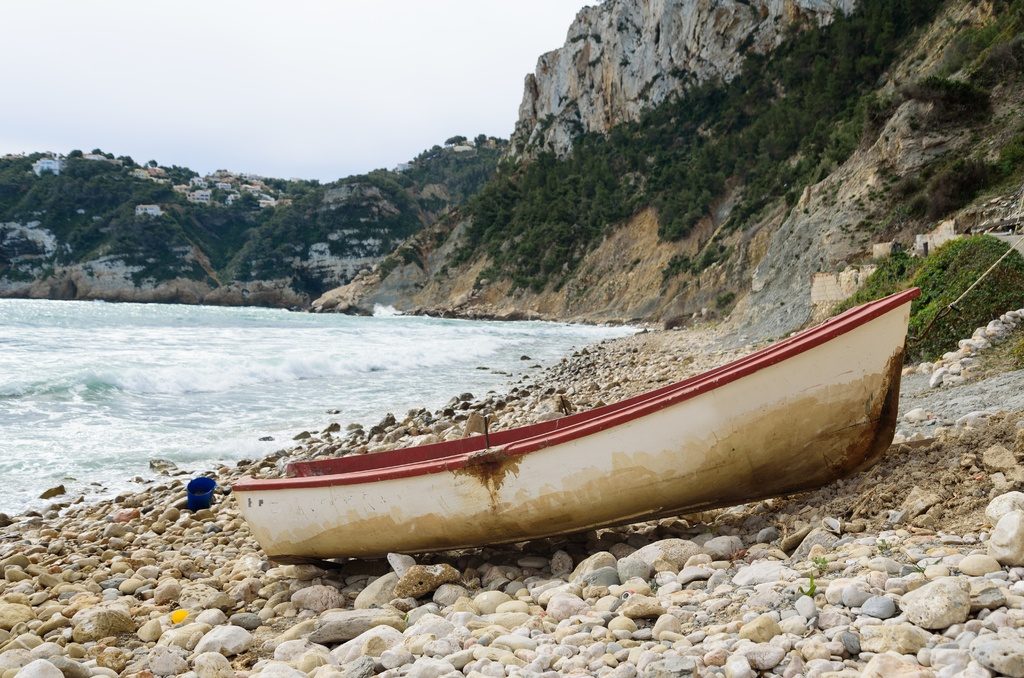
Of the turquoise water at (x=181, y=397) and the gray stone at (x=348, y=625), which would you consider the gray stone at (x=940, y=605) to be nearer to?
the gray stone at (x=348, y=625)

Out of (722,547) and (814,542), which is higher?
(814,542)

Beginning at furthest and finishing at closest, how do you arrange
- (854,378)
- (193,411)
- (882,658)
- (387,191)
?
(387,191)
(193,411)
(854,378)
(882,658)

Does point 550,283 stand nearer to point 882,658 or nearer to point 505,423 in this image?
point 505,423

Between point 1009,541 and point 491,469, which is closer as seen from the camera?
point 1009,541

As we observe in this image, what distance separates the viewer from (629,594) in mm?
3254

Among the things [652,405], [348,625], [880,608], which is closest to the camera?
[880,608]

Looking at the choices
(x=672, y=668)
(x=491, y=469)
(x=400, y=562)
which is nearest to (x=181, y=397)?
(x=400, y=562)

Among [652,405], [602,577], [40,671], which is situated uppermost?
[652,405]

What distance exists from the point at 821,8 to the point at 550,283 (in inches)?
1176

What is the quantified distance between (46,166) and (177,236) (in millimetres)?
33890

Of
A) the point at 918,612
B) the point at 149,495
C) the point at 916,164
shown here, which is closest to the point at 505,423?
the point at 149,495

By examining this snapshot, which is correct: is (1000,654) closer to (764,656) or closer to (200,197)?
(764,656)

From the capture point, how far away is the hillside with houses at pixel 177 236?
10256 cm

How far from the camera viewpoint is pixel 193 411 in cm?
1292
